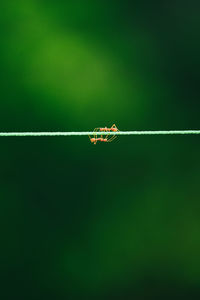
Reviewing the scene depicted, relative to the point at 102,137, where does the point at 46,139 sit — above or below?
above

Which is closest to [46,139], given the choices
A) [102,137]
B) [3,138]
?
[3,138]

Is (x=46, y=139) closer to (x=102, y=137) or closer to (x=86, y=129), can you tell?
(x=86, y=129)

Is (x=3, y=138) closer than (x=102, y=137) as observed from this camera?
No

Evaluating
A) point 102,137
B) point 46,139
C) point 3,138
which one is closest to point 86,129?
point 46,139

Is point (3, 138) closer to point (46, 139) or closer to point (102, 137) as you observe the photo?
point (46, 139)

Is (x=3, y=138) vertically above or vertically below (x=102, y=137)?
above

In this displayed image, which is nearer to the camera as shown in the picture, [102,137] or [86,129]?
[102,137]
